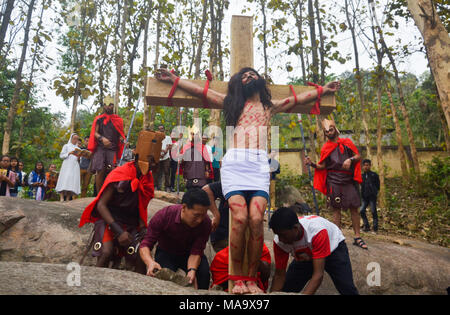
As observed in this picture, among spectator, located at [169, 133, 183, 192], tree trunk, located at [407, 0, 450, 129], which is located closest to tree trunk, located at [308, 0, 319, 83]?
spectator, located at [169, 133, 183, 192]

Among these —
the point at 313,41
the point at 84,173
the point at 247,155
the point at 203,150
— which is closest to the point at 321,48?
the point at 313,41

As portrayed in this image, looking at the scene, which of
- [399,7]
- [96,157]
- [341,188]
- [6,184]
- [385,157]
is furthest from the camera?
[385,157]

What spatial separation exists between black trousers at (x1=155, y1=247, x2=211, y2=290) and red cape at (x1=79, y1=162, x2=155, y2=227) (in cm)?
72

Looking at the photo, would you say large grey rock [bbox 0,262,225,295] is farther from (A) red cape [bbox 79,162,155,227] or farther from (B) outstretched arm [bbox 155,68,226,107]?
(B) outstretched arm [bbox 155,68,226,107]

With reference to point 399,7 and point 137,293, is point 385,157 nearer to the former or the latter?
point 399,7

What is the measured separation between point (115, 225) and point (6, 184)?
5.17 m

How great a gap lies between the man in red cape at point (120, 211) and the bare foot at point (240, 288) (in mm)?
1528

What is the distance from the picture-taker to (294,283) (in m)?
3.54

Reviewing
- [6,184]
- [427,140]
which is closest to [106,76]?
[6,184]

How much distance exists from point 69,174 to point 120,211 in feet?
16.8

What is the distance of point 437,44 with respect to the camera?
4234 mm

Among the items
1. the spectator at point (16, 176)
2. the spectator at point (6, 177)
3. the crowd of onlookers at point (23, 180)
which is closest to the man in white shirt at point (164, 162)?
the crowd of onlookers at point (23, 180)

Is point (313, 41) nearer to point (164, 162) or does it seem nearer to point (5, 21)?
point (164, 162)

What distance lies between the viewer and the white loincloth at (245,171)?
9.07 feet
